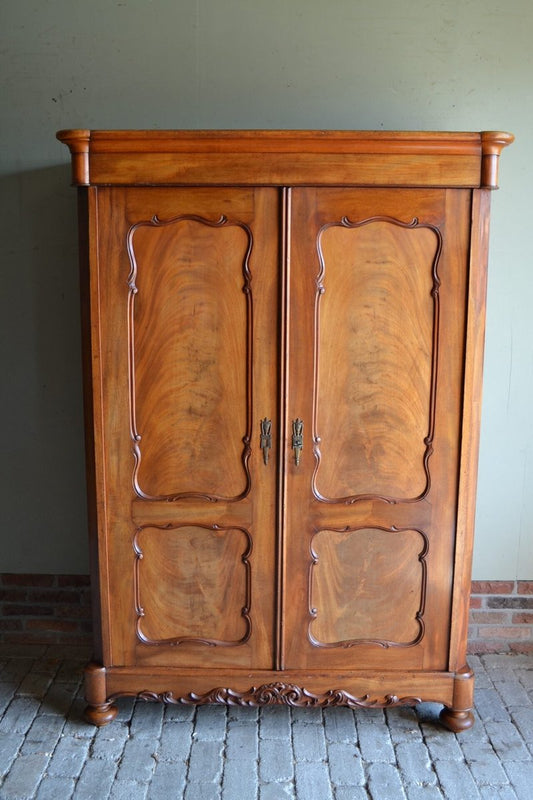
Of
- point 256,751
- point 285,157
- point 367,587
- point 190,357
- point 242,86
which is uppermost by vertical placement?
point 242,86

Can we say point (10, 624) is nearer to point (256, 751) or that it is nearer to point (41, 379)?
point (41, 379)

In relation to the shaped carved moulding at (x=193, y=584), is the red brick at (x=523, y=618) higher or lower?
lower

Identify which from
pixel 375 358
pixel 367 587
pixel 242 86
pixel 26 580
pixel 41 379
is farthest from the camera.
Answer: pixel 26 580

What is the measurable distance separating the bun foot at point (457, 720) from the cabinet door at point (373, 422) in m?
0.20

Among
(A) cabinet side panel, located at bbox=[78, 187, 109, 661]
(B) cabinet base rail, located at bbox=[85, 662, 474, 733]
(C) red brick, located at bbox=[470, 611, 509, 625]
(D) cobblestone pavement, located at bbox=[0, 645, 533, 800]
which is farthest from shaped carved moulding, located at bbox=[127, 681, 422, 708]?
(C) red brick, located at bbox=[470, 611, 509, 625]

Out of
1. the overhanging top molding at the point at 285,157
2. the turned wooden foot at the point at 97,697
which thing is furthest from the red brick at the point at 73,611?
the overhanging top molding at the point at 285,157

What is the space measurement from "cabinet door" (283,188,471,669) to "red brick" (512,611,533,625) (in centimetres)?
68

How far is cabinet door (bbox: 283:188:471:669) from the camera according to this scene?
7.63ft

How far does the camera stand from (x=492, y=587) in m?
3.07

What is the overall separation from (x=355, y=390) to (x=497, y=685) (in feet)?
4.41

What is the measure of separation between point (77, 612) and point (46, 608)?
13 cm

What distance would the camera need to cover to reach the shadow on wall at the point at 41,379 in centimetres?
287

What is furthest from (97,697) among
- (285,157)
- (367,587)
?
(285,157)

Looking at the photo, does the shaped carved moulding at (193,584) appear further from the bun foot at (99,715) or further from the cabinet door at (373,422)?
the bun foot at (99,715)
